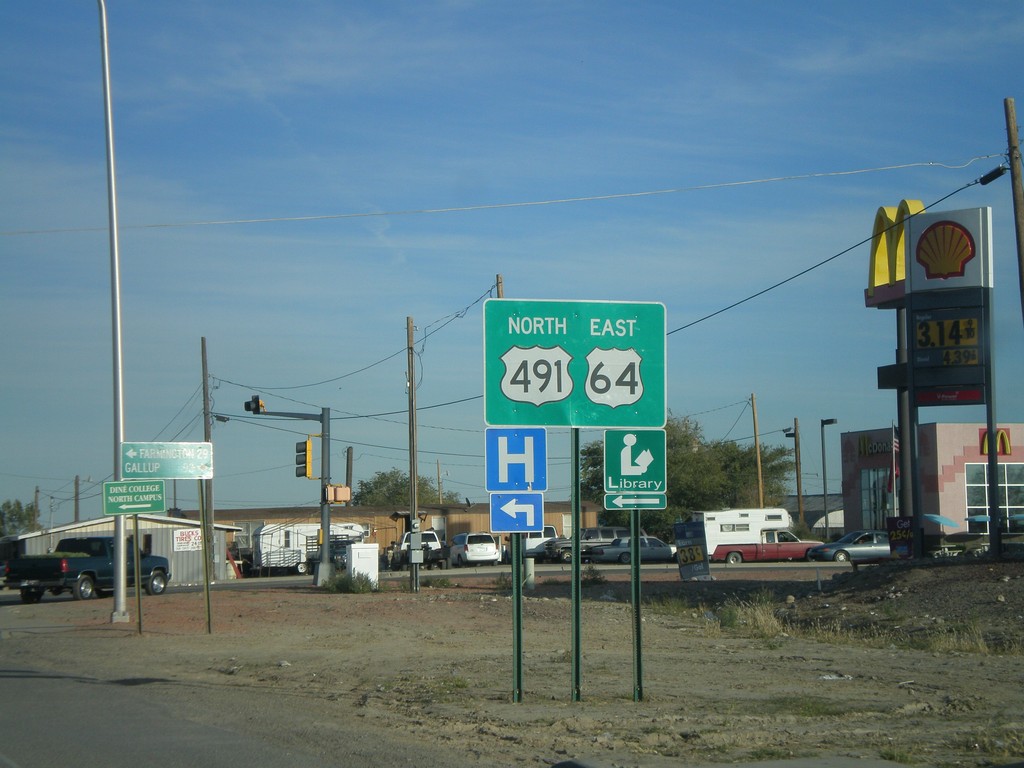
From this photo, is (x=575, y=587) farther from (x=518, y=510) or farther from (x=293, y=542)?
(x=293, y=542)


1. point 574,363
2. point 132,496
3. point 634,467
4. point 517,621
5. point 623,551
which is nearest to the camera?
point 517,621

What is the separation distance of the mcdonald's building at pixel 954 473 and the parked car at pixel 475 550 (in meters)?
21.0

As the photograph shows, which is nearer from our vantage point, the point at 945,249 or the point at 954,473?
the point at 945,249

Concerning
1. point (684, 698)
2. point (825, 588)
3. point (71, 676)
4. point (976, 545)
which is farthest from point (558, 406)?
point (976, 545)

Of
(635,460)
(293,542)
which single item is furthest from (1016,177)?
(293,542)

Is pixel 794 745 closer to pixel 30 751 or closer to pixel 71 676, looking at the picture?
pixel 30 751

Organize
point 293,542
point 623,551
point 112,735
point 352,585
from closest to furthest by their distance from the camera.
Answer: point 112,735 < point 352,585 < point 623,551 < point 293,542

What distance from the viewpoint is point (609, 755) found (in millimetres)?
7832

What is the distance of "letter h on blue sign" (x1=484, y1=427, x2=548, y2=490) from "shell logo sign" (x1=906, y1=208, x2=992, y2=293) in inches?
708

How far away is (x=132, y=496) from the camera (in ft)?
64.2

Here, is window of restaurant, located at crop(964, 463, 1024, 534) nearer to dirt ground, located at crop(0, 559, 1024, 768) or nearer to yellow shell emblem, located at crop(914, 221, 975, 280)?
yellow shell emblem, located at crop(914, 221, 975, 280)

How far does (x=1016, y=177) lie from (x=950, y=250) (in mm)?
4302

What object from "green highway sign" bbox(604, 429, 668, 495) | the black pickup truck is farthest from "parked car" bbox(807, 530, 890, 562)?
"green highway sign" bbox(604, 429, 668, 495)

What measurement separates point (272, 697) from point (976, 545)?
3545 centimetres
